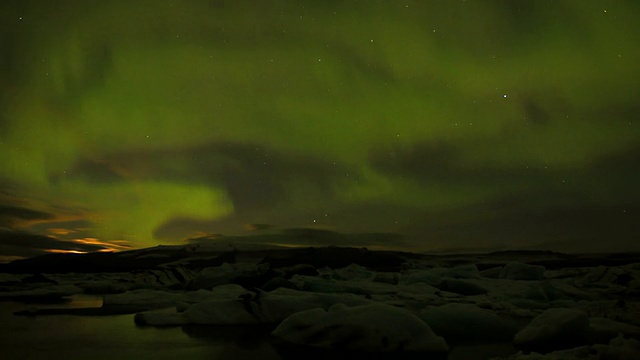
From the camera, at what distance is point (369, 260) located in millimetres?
41000

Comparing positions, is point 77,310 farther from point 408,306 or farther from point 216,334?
point 408,306

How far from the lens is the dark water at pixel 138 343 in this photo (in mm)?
5863

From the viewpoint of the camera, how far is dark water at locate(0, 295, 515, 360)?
19.2ft

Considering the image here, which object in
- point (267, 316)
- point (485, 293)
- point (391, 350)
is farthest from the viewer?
point (485, 293)

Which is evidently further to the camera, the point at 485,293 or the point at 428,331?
the point at 485,293

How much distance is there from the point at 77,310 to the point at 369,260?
31574 millimetres

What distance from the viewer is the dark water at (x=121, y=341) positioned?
5.88 metres

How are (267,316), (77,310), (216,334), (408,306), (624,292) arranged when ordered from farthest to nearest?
(624,292) < (77,310) < (408,306) < (267,316) < (216,334)

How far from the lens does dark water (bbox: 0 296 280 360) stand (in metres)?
5.88

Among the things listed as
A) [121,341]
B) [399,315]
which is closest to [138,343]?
[121,341]

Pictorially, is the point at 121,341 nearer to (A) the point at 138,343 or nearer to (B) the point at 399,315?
(A) the point at 138,343

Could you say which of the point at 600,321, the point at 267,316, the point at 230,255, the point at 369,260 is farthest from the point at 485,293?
the point at 230,255

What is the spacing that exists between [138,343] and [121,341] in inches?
13.1

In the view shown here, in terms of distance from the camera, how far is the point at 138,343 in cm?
659
